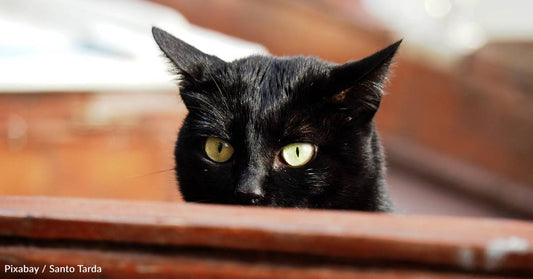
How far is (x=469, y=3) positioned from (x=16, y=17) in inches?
131

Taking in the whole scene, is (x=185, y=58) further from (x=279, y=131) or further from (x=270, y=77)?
(x=279, y=131)

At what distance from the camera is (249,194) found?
1207 millimetres

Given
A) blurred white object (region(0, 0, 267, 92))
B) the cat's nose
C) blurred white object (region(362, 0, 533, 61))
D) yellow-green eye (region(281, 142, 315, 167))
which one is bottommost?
blurred white object (region(0, 0, 267, 92))

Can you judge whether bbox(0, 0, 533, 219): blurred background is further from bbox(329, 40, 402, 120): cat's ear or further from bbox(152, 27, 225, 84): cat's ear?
bbox(329, 40, 402, 120): cat's ear

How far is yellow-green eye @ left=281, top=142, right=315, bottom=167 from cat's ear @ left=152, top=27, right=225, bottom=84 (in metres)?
0.30

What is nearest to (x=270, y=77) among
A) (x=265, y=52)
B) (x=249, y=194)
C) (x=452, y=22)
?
(x=249, y=194)

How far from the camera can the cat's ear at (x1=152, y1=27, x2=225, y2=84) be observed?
1394 mm

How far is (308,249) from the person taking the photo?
0.62 meters

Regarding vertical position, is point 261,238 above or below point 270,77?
below

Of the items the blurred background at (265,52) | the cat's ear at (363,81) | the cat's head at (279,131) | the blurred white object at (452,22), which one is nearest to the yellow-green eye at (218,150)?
the cat's head at (279,131)

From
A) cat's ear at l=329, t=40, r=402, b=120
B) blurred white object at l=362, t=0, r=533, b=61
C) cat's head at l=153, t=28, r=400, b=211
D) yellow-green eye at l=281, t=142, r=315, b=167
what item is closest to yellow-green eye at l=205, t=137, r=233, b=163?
cat's head at l=153, t=28, r=400, b=211

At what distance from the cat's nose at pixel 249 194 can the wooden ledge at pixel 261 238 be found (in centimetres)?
49

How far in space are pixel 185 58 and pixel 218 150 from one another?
24 centimetres

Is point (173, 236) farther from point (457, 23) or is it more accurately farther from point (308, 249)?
point (457, 23)
